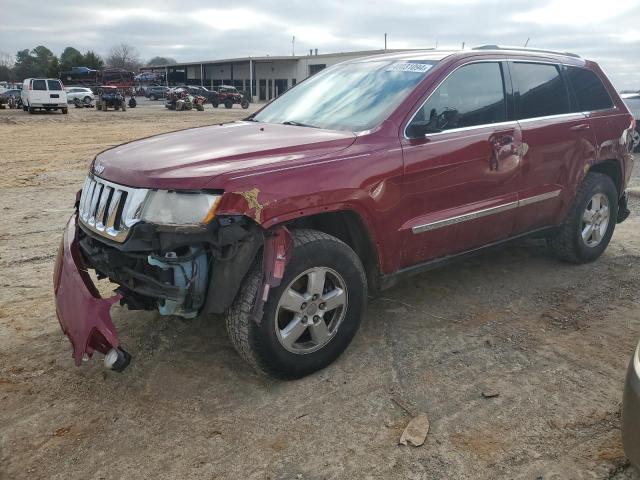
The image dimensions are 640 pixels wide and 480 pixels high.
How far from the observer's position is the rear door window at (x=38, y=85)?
27.2m

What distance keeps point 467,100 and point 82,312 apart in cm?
281

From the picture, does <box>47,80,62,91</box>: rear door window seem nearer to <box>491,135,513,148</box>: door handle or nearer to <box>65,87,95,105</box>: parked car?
<box>65,87,95,105</box>: parked car

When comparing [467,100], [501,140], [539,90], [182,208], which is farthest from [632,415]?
[539,90]

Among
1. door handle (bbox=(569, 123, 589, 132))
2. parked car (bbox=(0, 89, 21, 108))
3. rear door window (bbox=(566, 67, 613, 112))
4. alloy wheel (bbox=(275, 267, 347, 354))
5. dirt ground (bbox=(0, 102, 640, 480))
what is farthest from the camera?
parked car (bbox=(0, 89, 21, 108))

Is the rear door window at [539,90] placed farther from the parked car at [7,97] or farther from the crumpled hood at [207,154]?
the parked car at [7,97]

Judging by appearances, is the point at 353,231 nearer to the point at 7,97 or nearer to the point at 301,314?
the point at 301,314

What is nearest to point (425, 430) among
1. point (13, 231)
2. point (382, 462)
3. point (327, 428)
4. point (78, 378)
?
point (382, 462)

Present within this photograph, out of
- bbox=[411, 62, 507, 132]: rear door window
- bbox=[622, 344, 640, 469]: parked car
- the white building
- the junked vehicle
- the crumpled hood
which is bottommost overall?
bbox=[622, 344, 640, 469]: parked car

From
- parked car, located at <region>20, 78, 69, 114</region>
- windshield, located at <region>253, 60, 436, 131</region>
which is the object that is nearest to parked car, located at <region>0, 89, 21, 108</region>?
parked car, located at <region>20, 78, 69, 114</region>

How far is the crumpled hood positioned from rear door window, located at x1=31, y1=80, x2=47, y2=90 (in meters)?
27.7

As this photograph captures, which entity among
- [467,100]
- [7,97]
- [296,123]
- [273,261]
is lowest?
[273,261]

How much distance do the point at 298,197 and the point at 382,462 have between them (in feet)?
4.45

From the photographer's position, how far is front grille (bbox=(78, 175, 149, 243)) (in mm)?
2756

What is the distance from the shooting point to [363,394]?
9.88 feet
